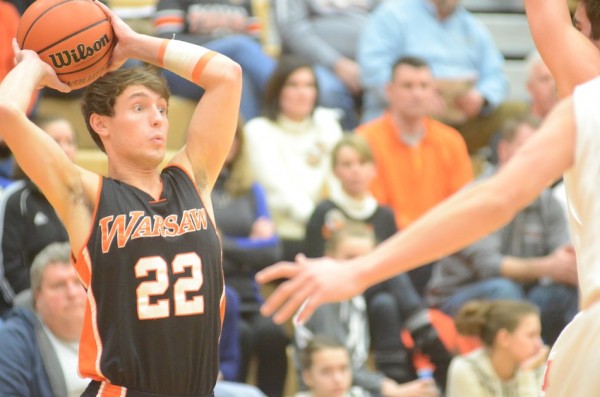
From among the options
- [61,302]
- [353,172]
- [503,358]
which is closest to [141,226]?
[61,302]

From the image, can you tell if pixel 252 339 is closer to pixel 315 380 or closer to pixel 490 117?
pixel 315 380

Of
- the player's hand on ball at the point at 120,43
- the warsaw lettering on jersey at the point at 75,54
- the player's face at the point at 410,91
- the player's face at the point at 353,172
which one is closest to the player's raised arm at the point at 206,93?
the player's hand on ball at the point at 120,43

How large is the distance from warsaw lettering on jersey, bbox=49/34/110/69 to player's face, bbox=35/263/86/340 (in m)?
1.73

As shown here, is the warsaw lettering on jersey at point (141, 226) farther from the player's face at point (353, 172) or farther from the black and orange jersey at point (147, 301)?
the player's face at point (353, 172)

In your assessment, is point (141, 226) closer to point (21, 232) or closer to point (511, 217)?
point (511, 217)

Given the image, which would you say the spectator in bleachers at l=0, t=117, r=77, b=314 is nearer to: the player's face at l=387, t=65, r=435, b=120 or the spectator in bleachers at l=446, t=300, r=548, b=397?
the spectator in bleachers at l=446, t=300, r=548, b=397

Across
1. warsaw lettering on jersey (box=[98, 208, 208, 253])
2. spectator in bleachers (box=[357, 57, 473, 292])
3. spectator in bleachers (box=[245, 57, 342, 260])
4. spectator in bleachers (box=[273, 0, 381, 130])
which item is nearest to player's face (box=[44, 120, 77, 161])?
spectator in bleachers (box=[245, 57, 342, 260])

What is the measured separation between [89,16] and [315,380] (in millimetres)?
2996

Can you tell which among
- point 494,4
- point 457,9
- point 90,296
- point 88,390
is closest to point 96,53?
point 90,296

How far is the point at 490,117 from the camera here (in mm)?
9992

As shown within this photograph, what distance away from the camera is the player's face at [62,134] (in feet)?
23.3

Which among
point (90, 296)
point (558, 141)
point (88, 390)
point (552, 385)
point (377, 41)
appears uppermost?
point (558, 141)

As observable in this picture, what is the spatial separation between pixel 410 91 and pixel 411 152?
1.50 ft

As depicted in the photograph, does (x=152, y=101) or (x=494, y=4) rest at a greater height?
(x=152, y=101)
